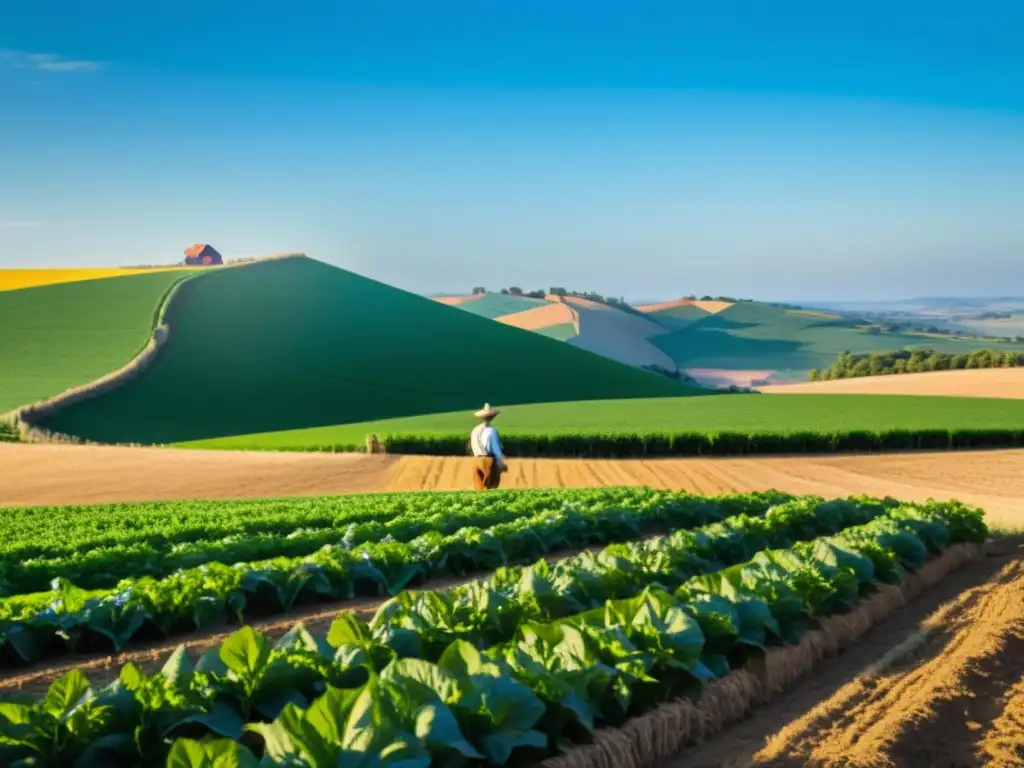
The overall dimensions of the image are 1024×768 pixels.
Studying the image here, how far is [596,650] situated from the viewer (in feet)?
23.3

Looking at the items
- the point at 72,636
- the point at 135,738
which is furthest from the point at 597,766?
the point at 72,636

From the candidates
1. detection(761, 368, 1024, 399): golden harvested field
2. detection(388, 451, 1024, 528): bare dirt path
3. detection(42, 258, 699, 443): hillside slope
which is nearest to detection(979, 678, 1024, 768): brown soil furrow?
detection(388, 451, 1024, 528): bare dirt path

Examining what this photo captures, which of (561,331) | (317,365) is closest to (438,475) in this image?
(317,365)

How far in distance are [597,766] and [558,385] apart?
2765 inches

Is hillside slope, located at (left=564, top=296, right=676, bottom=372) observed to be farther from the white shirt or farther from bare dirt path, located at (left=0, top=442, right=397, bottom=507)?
the white shirt

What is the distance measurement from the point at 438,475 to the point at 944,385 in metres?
52.4

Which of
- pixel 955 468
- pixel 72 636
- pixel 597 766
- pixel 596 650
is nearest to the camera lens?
pixel 597 766

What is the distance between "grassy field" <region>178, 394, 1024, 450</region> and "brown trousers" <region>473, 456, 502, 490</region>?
18097mm

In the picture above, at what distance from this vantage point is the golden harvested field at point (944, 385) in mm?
69250

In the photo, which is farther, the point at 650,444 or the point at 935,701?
the point at 650,444

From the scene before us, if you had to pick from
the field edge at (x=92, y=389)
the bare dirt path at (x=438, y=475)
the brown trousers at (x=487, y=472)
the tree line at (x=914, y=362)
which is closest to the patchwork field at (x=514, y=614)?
the bare dirt path at (x=438, y=475)

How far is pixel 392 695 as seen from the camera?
5426mm

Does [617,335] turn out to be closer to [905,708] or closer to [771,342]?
[771,342]

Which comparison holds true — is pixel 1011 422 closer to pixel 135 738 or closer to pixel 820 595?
pixel 820 595
